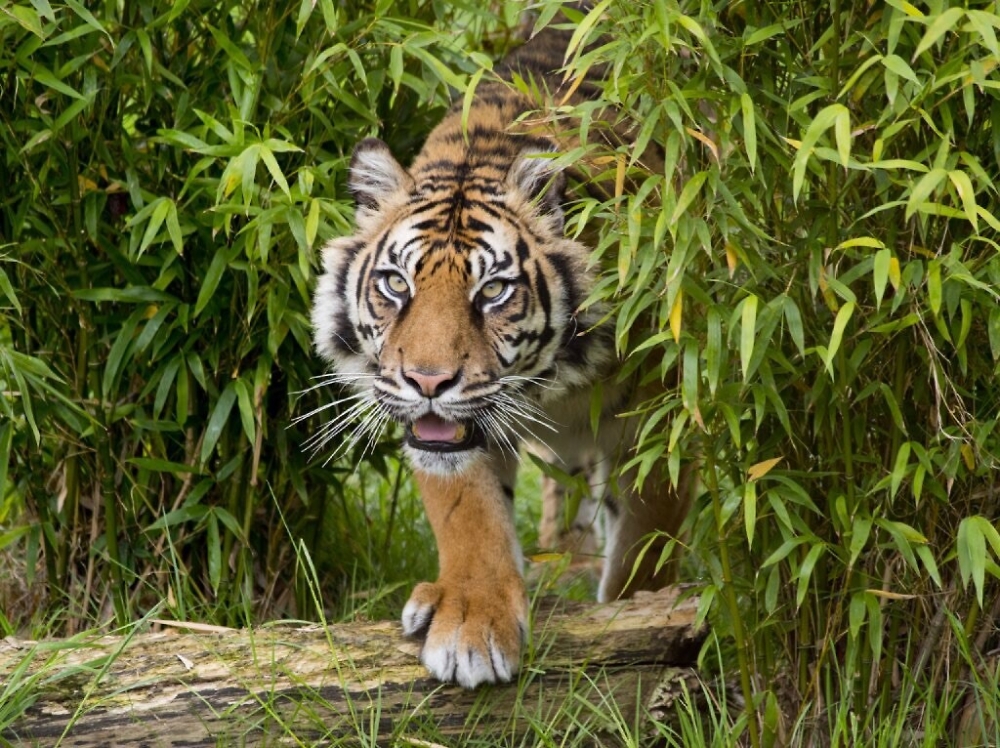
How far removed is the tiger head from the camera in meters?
3.09

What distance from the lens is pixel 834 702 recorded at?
287cm

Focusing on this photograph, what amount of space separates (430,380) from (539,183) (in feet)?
2.06

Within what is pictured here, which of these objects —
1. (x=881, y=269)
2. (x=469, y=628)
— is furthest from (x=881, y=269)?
(x=469, y=628)

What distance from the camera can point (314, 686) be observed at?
114 inches

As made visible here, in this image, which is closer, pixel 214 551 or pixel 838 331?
pixel 838 331

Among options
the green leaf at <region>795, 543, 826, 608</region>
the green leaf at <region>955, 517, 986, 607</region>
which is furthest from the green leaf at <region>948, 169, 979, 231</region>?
the green leaf at <region>795, 543, 826, 608</region>

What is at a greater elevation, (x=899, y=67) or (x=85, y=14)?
(x=85, y=14)

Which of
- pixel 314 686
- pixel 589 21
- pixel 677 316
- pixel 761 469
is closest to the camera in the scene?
pixel 589 21

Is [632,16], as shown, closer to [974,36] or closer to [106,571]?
[974,36]

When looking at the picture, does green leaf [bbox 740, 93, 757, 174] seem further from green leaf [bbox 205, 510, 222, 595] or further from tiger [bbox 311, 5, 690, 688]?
green leaf [bbox 205, 510, 222, 595]

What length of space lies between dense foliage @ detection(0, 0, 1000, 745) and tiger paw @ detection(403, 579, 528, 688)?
322 millimetres

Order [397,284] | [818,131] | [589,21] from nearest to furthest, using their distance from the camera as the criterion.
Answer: [818,131]
[589,21]
[397,284]

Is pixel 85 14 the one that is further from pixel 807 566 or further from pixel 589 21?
pixel 807 566

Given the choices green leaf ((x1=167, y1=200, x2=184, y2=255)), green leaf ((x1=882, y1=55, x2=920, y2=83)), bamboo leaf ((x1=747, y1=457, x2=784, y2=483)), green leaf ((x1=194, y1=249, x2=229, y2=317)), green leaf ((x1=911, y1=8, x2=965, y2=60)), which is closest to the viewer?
green leaf ((x1=911, y1=8, x2=965, y2=60))
